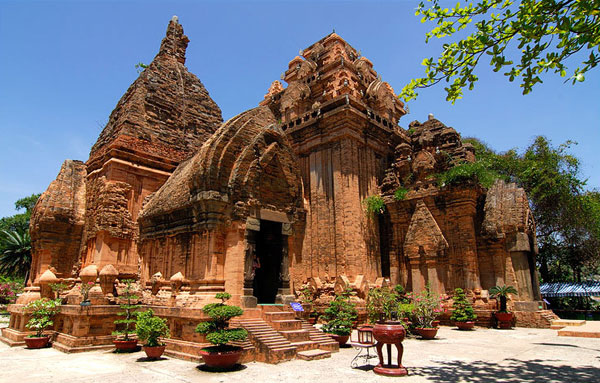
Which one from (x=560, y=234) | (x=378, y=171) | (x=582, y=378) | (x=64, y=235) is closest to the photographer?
(x=582, y=378)

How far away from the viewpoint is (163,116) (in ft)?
54.0

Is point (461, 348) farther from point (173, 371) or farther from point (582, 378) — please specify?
point (173, 371)

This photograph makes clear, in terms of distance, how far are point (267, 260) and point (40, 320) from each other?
712 centimetres

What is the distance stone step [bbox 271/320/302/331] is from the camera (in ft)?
32.9

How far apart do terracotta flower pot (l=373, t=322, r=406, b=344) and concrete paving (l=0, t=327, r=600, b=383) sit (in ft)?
2.34

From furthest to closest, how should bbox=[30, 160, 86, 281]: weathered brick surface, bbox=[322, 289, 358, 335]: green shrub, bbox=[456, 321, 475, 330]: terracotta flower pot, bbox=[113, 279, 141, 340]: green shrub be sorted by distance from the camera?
bbox=[456, 321, 475, 330]: terracotta flower pot → bbox=[30, 160, 86, 281]: weathered brick surface → bbox=[322, 289, 358, 335]: green shrub → bbox=[113, 279, 141, 340]: green shrub

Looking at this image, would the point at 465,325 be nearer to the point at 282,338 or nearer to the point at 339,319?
the point at 339,319

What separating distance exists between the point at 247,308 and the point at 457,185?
11.2 meters

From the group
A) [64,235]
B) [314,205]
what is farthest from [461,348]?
[64,235]

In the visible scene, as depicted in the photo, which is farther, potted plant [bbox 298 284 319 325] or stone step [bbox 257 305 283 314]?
potted plant [bbox 298 284 319 325]

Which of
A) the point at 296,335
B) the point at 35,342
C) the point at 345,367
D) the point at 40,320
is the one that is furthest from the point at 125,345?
the point at 345,367

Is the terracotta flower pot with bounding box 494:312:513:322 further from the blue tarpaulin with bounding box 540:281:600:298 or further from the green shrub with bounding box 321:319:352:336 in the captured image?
the blue tarpaulin with bounding box 540:281:600:298

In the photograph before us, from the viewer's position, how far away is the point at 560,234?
90.1 ft

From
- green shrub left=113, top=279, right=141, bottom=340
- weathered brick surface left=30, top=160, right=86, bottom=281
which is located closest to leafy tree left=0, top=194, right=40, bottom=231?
weathered brick surface left=30, top=160, right=86, bottom=281
